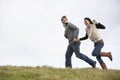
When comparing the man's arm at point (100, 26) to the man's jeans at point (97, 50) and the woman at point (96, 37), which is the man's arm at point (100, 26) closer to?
the woman at point (96, 37)

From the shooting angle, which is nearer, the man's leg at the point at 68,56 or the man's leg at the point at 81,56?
the man's leg at the point at 81,56

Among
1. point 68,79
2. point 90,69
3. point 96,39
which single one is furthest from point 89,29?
point 68,79

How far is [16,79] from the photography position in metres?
14.6

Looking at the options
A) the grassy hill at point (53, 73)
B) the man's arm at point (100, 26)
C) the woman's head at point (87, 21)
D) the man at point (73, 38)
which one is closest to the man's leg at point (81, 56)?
the man at point (73, 38)

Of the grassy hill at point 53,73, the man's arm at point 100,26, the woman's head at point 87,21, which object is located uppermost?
the woman's head at point 87,21

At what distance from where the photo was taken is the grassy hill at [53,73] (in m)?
14.9

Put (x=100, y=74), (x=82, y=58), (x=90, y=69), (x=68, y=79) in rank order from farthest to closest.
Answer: (x=82, y=58) < (x=90, y=69) < (x=100, y=74) < (x=68, y=79)

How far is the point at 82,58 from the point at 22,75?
3924 mm

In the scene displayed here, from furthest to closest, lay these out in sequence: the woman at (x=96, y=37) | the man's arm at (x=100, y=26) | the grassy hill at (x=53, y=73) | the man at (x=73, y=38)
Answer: the man at (x=73, y=38) → the woman at (x=96, y=37) → the man's arm at (x=100, y=26) → the grassy hill at (x=53, y=73)

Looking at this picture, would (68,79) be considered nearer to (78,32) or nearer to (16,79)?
(16,79)

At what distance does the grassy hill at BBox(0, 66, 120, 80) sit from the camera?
14859 millimetres

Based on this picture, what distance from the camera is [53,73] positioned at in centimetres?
1574

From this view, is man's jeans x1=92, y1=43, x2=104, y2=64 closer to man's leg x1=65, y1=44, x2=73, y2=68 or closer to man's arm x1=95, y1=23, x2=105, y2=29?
man's arm x1=95, y1=23, x2=105, y2=29

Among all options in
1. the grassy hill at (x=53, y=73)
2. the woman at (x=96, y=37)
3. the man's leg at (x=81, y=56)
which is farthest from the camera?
the man's leg at (x=81, y=56)
